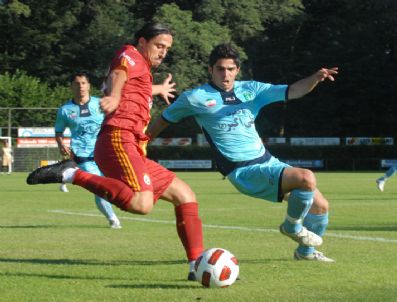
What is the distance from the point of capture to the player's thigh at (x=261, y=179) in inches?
341

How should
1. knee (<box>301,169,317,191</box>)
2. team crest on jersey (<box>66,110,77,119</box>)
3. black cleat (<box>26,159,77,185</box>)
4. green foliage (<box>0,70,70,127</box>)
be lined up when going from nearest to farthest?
black cleat (<box>26,159,77,185</box>), knee (<box>301,169,317,191</box>), team crest on jersey (<box>66,110,77,119</box>), green foliage (<box>0,70,70,127</box>)

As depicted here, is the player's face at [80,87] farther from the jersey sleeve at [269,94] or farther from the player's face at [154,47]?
the player's face at [154,47]

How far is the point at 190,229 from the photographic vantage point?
7902mm

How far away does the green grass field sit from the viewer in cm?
686

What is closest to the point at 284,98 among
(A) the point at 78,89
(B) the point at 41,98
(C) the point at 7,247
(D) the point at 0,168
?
(C) the point at 7,247

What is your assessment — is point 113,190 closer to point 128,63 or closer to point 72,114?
point 128,63

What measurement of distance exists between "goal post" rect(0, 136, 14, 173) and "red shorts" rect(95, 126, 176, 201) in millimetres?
36924

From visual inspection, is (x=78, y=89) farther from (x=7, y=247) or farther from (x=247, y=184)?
(x=247, y=184)

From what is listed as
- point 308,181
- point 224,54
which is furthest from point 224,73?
point 308,181

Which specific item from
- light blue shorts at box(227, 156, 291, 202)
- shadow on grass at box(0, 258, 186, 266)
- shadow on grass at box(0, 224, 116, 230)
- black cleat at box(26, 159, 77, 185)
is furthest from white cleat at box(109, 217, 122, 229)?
black cleat at box(26, 159, 77, 185)

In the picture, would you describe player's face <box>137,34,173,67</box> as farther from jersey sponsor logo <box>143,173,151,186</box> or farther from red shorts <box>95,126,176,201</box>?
jersey sponsor logo <box>143,173,151,186</box>

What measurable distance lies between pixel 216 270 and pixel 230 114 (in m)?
2.36

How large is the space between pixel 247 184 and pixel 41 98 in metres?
43.0

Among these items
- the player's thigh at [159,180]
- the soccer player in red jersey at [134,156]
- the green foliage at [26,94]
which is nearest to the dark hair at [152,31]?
the soccer player in red jersey at [134,156]
